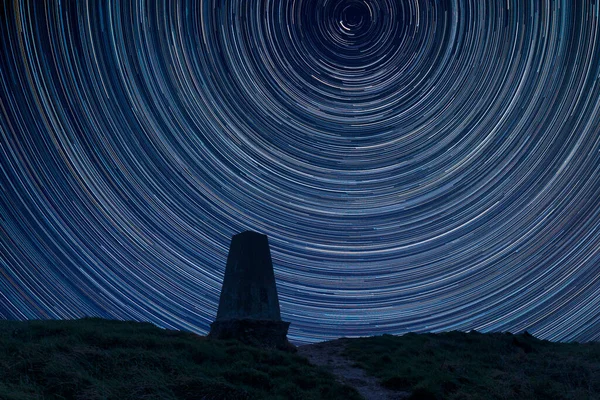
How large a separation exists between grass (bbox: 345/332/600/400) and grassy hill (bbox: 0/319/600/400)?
0.04 m

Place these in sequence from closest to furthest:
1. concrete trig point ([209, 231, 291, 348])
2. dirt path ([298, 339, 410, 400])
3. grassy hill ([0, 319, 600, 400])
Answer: grassy hill ([0, 319, 600, 400]) → dirt path ([298, 339, 410, 400]) → concrete trig point ([209, 231, 291, 348])

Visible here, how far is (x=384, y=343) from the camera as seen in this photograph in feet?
70.9

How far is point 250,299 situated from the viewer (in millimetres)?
17906

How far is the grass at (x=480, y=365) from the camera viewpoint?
13477 mm

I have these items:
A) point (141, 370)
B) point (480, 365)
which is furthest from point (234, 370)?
point (480, 365)

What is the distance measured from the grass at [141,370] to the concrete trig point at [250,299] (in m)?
1.84

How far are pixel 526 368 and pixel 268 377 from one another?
11.1m

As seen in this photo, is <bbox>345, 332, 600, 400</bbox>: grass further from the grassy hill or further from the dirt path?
the dirt path

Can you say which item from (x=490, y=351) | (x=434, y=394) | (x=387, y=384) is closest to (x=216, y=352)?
(x=387, y=384)

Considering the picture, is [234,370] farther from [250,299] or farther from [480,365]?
[480,365]

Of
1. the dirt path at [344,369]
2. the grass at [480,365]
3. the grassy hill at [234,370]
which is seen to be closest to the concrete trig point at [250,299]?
the grassy hill at [234,370]

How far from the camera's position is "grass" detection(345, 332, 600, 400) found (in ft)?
44.2

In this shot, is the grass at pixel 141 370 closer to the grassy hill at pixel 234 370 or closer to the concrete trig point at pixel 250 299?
the grassy hill at pixel 234 370

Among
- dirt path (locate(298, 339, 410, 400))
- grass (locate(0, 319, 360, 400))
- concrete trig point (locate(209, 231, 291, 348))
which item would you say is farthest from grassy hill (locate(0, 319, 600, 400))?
concrete trig point (locate(209, 231, 291, 348))
